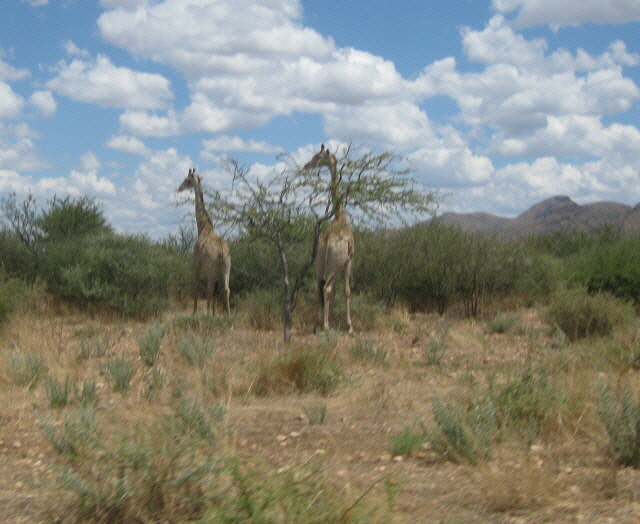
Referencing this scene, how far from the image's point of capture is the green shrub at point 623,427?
19.4 ft

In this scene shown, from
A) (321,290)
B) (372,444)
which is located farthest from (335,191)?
(372,444)

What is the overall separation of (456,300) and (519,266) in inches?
70.2

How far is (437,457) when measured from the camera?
6.19m

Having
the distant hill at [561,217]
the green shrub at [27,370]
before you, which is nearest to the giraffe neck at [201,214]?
the green shrub at [27,370]

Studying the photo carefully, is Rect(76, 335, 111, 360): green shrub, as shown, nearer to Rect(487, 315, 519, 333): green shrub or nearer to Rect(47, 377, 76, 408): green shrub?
Rect(47, 377, 76, 408): green shrub

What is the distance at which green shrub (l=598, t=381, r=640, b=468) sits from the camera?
5.91m

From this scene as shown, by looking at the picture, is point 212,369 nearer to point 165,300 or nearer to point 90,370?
point 90,370

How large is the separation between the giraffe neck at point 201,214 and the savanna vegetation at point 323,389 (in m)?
0.96

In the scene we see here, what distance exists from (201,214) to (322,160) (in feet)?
10.0

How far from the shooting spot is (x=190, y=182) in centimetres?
1612

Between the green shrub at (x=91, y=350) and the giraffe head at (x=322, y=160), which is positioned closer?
the green shrub at (x=91, y=350)

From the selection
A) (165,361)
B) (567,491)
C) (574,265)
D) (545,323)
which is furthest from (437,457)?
(574,265)

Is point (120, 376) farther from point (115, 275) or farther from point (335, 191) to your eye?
point (115, 275)

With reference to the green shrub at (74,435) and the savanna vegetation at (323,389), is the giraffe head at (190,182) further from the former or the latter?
the green shrub at (74,435)
